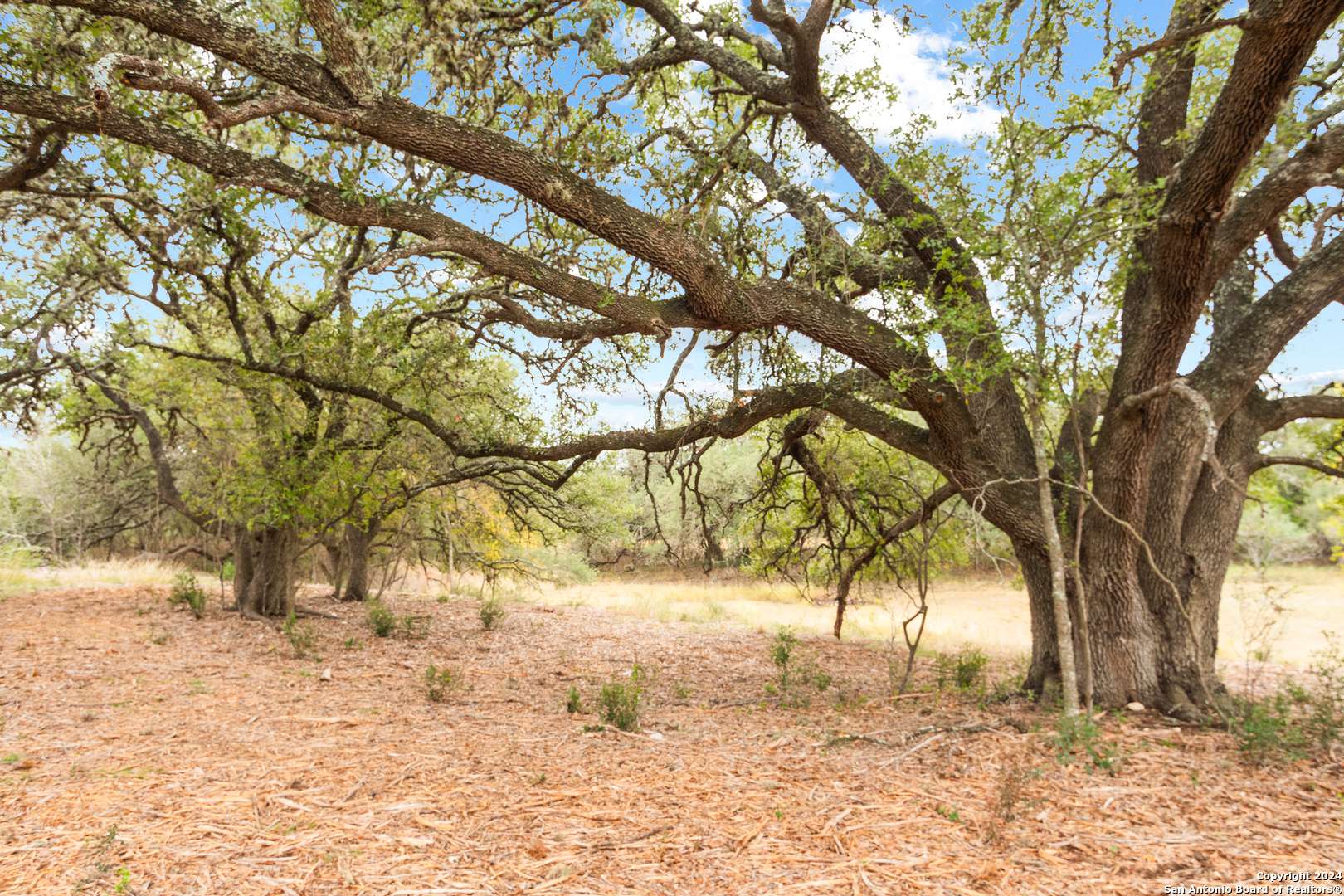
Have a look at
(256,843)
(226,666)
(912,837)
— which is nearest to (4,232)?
(226,666)

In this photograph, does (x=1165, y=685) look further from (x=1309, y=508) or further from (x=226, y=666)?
(x=1309, y=508)

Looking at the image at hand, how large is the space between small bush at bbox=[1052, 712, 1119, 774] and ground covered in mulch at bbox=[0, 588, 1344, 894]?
0.07m

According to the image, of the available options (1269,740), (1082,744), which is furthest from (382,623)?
(1269,740)

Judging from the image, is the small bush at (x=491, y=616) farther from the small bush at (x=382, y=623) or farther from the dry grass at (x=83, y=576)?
the dry grass at (x=83, y=576)

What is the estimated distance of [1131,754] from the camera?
4605 millimetres

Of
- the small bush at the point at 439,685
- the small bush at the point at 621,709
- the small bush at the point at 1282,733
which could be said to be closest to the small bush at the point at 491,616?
the small bush at the point at 439,685

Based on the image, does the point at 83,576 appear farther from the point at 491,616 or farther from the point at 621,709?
the point at 621,709

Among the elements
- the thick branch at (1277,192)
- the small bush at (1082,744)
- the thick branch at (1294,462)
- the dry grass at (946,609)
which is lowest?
the dry grass at (946,609)

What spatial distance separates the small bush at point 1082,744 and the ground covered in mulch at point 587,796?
68 mm

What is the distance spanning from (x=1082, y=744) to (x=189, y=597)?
439 inches

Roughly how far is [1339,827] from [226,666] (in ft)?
28.8

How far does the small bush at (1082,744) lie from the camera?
14.4ft

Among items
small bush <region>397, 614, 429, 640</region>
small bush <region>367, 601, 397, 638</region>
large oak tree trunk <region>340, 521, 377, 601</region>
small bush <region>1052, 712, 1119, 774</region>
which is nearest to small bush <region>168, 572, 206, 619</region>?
small bush <region>367, 601, 397, 638</region>

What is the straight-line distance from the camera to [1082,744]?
4695 millimetres
